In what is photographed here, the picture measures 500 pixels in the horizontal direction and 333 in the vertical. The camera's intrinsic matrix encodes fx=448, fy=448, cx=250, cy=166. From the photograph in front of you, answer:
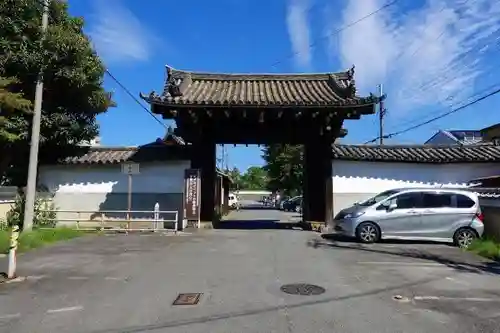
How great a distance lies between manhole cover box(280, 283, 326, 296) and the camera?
7020 millimetres

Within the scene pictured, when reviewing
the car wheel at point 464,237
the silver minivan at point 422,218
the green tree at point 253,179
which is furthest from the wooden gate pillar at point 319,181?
the green tree at point 253,179

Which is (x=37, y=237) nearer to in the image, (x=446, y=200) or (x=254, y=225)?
(x=254, y=225)

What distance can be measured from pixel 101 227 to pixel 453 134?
36256 mm

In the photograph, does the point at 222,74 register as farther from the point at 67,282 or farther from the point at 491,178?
the point at 67,282

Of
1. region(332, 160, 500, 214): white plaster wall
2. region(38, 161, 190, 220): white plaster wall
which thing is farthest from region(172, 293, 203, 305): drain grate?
region(332, 160, 500, 214): white plaster wall

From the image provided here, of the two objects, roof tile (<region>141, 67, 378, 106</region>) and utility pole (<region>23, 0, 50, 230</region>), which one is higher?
roof tile (<region>141, 67, 378, 106</region>)

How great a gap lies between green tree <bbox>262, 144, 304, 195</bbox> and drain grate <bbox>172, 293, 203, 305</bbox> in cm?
3533

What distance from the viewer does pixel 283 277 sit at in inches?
323

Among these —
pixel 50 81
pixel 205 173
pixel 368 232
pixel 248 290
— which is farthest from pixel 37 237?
pixel 368 232

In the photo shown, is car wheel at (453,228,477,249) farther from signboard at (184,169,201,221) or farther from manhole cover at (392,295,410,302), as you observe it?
signboard at (184,169,201,221)

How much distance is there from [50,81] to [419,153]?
13.9 m

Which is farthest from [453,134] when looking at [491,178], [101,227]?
[101,227]

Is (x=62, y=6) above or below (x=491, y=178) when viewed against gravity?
above

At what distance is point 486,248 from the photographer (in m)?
11.9
